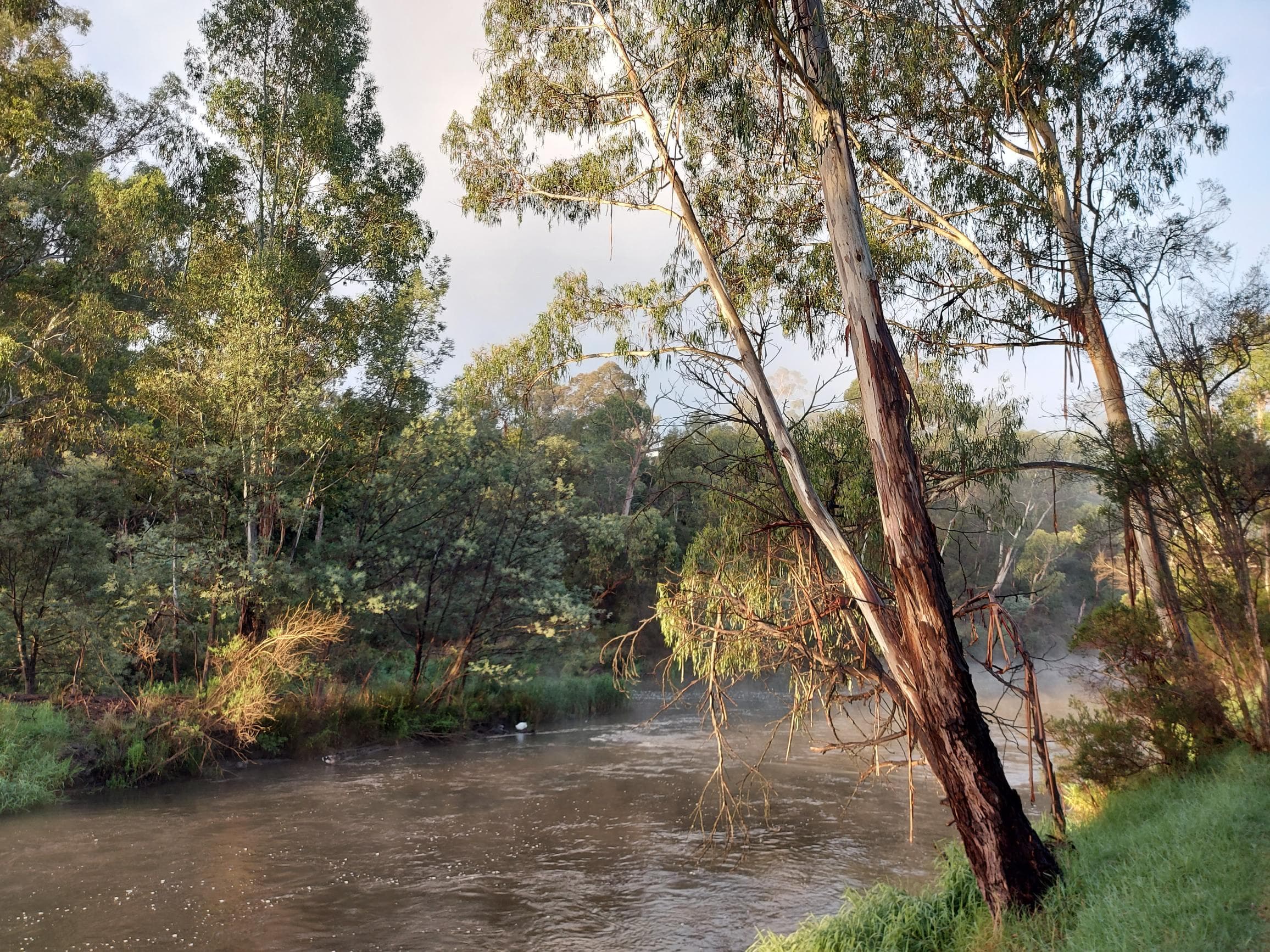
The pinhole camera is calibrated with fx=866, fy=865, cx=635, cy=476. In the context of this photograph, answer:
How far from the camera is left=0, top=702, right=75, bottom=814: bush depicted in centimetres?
1070

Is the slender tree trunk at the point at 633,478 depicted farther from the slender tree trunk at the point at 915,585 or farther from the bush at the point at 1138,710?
the slender tree trunk at the point at 915,585

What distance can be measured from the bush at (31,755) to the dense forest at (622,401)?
42 mm

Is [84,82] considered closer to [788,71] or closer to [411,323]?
[411,323]

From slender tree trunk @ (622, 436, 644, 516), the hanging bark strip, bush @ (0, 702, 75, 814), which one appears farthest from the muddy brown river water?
slender tree trunk @ (622, 436, 644, 516)

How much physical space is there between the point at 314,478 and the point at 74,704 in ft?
17.8

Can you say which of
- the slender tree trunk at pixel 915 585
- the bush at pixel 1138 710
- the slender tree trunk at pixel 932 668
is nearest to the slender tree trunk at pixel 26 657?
the slender tree trunk at pixel 932 668

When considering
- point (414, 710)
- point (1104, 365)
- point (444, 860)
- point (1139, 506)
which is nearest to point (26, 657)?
point (414, 710)

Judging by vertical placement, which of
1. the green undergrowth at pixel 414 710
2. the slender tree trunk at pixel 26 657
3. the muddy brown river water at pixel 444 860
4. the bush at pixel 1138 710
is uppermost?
the slender tree trunk at pixel 26 657

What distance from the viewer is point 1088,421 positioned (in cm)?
762

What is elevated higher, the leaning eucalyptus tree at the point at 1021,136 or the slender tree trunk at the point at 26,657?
the leaning eucalyptus tree at the point at 1021,136

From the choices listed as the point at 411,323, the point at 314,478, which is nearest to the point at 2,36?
the point at 411,323

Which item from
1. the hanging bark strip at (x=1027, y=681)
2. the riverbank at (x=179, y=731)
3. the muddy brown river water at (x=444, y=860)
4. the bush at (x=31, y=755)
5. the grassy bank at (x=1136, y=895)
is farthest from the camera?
the riverbank at (x=179, y=731)

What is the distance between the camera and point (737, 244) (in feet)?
27.0

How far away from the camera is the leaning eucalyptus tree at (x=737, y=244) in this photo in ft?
16.0
